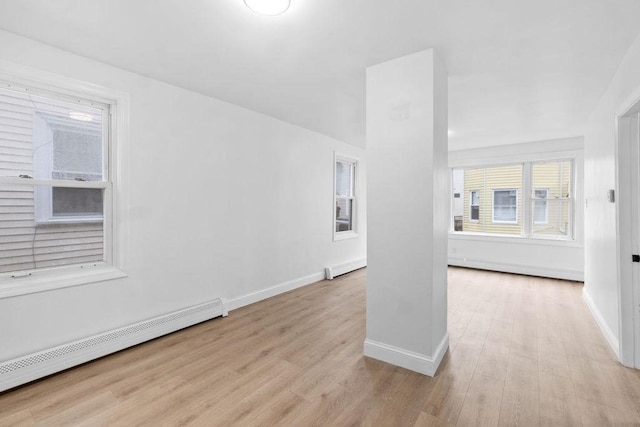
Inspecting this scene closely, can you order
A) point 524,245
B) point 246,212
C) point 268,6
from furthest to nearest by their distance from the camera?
point 524,245
point 246,212
point 268,6

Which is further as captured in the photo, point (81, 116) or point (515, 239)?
point (515, 239)

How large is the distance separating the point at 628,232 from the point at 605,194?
779 millimetres

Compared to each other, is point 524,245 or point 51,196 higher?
point 51,196

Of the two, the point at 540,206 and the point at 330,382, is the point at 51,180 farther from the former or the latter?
the point at 540,206

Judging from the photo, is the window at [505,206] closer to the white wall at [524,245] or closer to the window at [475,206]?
the window at [475,206]

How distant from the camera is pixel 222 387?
2.13 metres

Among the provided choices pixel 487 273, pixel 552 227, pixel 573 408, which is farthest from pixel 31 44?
pixel 552 227

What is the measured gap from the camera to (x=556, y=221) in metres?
5.45

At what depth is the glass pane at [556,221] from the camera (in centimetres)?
532

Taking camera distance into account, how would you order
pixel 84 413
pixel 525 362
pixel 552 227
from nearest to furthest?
pixel 84 413 < pixel 525 362 < pixel 552 227

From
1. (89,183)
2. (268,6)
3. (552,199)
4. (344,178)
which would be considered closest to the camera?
(268,6)

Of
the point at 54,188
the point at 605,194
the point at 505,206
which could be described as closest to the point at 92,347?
the point at 54,188

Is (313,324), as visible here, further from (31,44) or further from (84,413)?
(31,44)

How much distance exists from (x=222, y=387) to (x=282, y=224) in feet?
8.13
